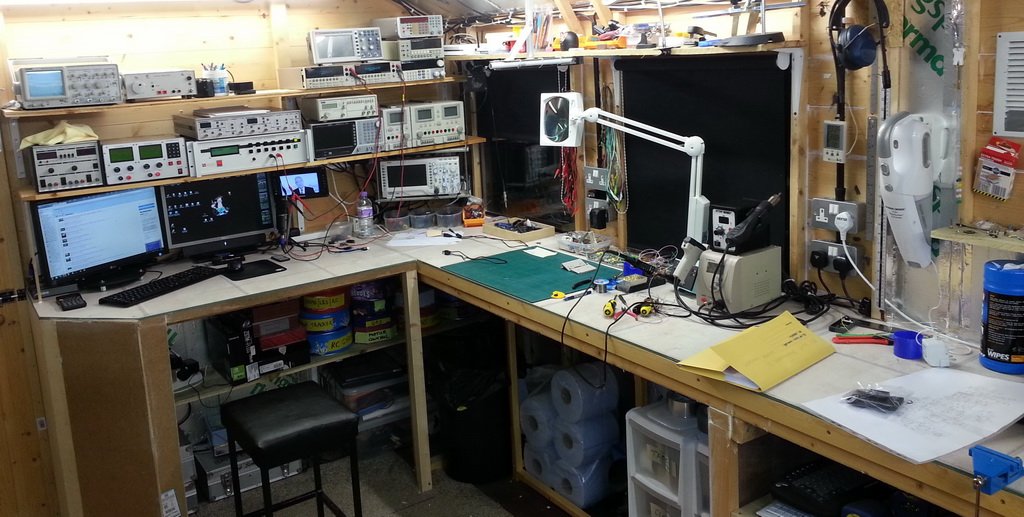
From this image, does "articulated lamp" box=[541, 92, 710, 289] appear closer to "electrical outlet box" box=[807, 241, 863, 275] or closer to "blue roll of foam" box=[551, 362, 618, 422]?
"electrical outlet box" box=[807, 241, 863, 275]

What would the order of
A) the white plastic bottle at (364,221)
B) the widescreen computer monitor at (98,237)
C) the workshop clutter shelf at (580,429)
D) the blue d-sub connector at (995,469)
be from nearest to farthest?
the blue d-sub connector at (995,469) < the widescreen computer monitor at (98,237) < the workshop clutter shelf at (580,429) < the white plastic bottle at (364,221)

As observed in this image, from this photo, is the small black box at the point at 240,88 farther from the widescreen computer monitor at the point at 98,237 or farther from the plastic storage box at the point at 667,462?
the plastic storage box at the point at 667,462

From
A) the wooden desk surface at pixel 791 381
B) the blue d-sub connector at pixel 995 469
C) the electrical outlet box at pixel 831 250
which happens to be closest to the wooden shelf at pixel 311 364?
the wooden desk surface at pixel 791 381

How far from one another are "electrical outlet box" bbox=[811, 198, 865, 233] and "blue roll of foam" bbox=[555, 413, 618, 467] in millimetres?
1088

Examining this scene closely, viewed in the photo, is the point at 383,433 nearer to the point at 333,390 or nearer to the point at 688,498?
the point at 333,390

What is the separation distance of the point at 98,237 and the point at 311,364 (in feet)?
3.07

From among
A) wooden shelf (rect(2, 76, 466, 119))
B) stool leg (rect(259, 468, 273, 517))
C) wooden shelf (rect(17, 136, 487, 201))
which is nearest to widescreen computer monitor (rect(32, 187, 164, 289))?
wooden shelf (rect(17, 136, 487, 201))

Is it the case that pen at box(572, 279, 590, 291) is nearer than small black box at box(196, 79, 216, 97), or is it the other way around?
pen at box(572, 279, 590, 291)

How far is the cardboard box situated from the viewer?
12.5ft

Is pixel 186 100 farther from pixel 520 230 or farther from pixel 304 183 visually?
pixel 520 230

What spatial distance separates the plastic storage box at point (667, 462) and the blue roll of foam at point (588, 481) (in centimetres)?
52

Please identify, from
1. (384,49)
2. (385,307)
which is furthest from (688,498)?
(384,49)

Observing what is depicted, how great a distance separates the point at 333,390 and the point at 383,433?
303mm

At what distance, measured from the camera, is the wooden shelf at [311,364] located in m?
3.41
